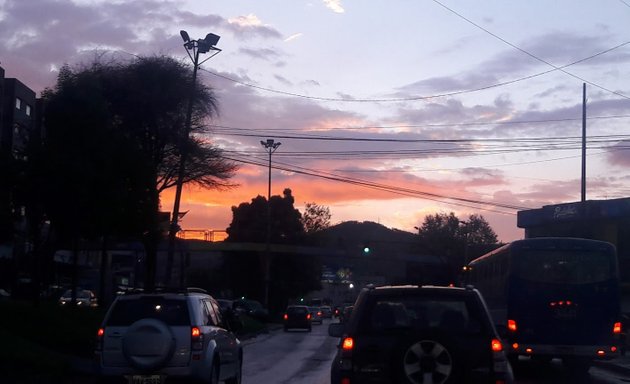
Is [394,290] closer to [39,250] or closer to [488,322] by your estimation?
[488,322]

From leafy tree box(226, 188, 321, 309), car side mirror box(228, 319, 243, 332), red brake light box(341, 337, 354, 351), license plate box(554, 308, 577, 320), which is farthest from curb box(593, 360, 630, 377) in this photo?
leafy tree box(226, 188, 321, 309)

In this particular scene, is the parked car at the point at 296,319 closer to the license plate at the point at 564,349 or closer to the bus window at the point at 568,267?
the bus window at the point at 568,267

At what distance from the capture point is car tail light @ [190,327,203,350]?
14859 mm

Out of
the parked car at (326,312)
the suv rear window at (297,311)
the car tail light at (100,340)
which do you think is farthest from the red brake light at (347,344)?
the parked car at (326,312)

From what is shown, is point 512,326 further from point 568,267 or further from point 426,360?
point 426,360

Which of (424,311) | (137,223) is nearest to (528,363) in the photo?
(137,223)

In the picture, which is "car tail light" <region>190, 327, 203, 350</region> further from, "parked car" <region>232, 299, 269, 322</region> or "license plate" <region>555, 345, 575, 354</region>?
"parked car" <region>232, 299, 269, 322</region>

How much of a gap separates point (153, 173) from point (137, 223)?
9.19 feet

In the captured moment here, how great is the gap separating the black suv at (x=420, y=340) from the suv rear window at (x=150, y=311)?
4858 mm

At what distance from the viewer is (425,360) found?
971 centimetres

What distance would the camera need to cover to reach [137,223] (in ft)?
103

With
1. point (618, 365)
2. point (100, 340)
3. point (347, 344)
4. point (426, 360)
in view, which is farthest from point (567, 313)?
point (426, 360)

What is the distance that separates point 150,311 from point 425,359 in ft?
22.1

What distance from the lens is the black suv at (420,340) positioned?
31.9ft
